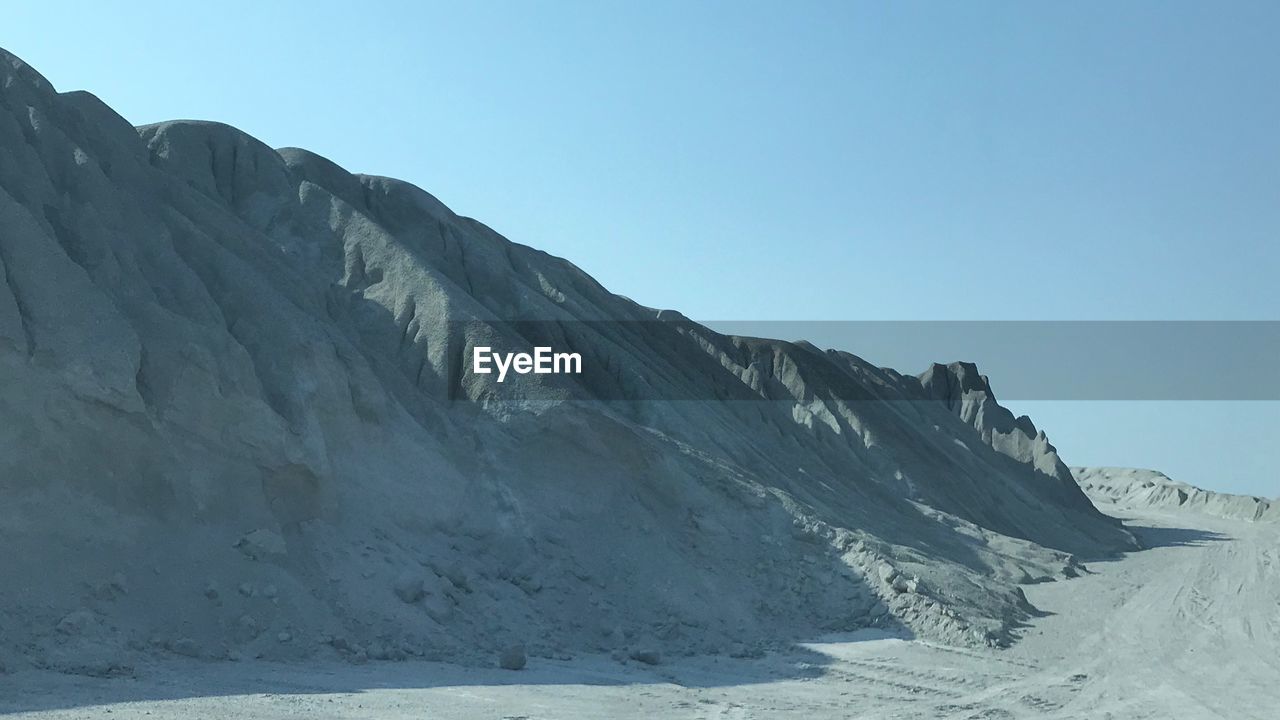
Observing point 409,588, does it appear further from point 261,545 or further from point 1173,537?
point 1173,537

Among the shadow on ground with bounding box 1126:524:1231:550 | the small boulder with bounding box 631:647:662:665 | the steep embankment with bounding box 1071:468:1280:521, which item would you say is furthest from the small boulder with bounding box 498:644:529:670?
the steep embankment with bounding box 1071:468:1280:521

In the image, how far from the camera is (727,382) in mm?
41062

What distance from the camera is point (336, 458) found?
70.0 ft

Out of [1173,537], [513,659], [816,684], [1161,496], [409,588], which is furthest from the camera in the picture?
[1161,496]

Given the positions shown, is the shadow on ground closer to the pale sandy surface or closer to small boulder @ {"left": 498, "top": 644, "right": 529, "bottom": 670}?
the pale sandy surface

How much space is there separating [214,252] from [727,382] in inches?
842

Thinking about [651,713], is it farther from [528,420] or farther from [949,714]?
[528,420]

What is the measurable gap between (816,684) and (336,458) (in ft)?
30.3

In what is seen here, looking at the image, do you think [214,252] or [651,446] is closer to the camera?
[214,252]

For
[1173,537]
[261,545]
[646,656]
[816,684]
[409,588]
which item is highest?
A: [261,545]

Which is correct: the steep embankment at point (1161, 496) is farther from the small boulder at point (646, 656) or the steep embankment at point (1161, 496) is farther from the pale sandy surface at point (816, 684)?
the small boulder at point (646, 656)

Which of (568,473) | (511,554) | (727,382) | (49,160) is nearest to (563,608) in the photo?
(511,554)

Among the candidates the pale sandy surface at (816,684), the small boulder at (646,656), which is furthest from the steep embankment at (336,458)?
the pale sandy surface at (816,684)

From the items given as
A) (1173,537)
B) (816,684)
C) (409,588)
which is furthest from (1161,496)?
(409,588)
